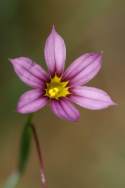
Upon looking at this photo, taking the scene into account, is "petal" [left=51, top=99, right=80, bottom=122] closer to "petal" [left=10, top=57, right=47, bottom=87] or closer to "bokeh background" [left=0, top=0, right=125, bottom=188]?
"petal" [left=10, top=57, right=47, bottom=87]

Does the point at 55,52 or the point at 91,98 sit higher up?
the point at 55,52

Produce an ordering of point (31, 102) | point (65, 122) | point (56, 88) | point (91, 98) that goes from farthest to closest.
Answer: point (65, 122)
point (56, 88)
point (91, 98)
point (31, 102)

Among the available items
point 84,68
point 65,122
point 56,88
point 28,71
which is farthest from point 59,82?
point 65,122

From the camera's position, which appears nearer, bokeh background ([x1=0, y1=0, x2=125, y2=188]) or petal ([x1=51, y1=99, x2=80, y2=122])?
petal ([x1=51, y1=99, x2=80, y2=122])

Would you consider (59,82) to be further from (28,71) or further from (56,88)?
(28,71)

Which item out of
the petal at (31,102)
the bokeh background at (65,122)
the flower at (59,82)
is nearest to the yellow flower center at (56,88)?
the flower at (59,82)

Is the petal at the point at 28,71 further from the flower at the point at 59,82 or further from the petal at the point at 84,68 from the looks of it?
the petal at the point at 84,68

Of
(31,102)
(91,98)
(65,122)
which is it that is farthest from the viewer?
(65,122)

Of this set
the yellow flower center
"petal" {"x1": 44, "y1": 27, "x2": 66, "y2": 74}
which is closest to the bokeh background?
the yellow flower center
